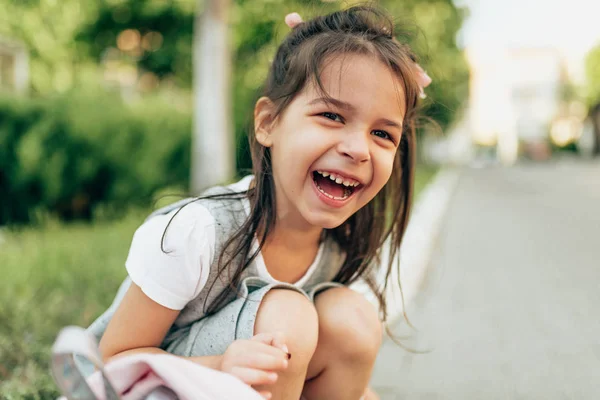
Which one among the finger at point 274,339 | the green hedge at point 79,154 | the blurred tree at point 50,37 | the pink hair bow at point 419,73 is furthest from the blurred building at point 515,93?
the finger at point 274,339

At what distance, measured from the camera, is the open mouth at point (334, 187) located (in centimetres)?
158

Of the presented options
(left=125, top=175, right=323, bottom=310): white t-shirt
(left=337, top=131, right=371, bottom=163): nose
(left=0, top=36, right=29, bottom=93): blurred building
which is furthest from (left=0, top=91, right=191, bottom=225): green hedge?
(left=0, top=36, right=29, bottom=93): blurred building

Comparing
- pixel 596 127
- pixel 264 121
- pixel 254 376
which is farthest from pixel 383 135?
pixel 596 127

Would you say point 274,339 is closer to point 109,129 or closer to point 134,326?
point 134,326

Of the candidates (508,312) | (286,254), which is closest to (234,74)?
(508,312)

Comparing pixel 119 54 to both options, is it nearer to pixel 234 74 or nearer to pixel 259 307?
pixel 234 74

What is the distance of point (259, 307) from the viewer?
1577 mm

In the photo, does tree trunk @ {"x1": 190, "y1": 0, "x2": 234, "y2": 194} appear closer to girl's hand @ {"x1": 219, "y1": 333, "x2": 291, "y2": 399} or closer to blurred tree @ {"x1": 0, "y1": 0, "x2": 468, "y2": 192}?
blurred tree @ {"x1": 0, "y1": 0, "x2": 468, "y2": 192}

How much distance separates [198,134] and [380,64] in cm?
531

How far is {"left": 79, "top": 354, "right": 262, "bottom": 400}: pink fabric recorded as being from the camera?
4.07 ft

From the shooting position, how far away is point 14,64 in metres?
13.2

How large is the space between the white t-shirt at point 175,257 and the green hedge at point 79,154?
5421mm

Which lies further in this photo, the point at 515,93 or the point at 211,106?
the point at 515,93

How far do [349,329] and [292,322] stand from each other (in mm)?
246
